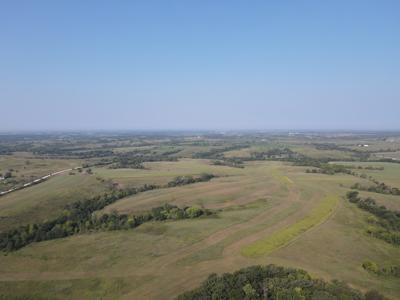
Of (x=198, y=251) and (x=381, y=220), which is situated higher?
(x=381, y=220)

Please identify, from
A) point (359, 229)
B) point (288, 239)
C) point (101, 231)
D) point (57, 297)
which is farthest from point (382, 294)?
point (101, 231)

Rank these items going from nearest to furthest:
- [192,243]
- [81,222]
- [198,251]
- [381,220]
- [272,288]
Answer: [272,288]
[198,251]
[192,243]
[381,220]
[81,222]

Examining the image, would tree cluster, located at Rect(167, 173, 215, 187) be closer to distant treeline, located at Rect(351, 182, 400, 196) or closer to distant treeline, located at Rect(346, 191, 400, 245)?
distant treeline, located at Rect(351, 182, 400, 196)

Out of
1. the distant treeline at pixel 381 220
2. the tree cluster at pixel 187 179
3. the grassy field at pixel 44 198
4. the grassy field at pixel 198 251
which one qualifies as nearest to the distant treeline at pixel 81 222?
the grassy field at pixel 198 251

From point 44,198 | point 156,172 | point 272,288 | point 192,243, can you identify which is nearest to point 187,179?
point 156,172

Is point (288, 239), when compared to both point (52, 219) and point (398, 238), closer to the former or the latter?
point (398, 238)

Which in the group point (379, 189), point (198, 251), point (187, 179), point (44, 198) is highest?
point (187, 179)

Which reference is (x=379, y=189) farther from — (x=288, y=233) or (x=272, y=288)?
(x=272, y=288)
